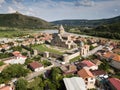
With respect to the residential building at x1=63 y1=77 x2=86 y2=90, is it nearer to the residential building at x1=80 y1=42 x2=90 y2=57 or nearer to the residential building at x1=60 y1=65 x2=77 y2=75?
the residential building at x1=60 y1=65 x2=77 y2=75

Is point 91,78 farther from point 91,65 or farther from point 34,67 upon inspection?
point 34,67

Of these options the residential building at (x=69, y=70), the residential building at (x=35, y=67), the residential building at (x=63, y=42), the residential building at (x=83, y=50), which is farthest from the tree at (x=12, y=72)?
the residential building at (x=63, y=42)

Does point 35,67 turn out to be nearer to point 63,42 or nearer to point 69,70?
point 69,70

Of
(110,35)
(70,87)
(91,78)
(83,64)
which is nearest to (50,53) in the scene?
(83,64)

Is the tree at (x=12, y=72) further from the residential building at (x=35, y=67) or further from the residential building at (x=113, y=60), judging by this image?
the residential building at (x=113, y=60)

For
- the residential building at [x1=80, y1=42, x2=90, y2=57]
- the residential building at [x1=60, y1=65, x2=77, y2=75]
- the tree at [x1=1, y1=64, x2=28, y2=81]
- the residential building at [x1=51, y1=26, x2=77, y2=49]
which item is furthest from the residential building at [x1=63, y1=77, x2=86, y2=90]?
the residential building at [x1=51, y1=26, x2=77, y2=49]

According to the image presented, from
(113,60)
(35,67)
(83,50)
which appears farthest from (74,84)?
(83,50)

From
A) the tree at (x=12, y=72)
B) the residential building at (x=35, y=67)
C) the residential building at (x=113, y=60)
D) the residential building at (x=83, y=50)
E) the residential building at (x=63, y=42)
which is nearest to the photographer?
the tree at (x=12, y=72)

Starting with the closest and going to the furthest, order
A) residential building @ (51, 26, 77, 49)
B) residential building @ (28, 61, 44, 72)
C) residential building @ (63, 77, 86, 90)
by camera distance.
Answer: residential building @ (63, 77, 86, 90)
residential building @ (28, 61, 44, 72)
residential building @ (51, 26, 77, 49)

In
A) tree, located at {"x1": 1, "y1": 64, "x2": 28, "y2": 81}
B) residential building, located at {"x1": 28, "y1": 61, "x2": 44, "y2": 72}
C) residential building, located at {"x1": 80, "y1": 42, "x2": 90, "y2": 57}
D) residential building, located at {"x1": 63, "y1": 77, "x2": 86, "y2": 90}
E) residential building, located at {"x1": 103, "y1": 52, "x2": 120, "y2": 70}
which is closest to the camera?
residential building, located at {"x1": 63, "y1": 77, "x2": 86, "y2": 90}
